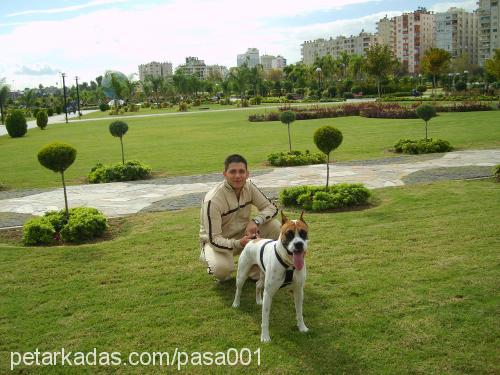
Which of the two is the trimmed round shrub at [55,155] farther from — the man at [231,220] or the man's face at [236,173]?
the man's face at [236,173]

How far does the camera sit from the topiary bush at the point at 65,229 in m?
7.39

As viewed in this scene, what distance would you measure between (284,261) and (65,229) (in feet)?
14.9

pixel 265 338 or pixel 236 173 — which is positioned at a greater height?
pixel 236 173

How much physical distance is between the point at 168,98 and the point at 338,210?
80.3 m

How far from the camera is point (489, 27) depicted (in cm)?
10625

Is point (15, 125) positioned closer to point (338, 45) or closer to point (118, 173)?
point (118, 173)

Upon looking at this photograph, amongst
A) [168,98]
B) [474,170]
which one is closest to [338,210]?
[474,170]

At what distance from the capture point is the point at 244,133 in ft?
78.9

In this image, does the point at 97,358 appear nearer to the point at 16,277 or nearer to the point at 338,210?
the point at 16,277

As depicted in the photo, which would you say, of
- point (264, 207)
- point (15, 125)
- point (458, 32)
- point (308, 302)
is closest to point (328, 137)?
point (264, 207)

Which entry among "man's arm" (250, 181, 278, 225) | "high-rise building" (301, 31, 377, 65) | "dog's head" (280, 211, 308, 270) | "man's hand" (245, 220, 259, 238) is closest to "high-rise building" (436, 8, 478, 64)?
"high-rise building" (301, 31, 377, 65)

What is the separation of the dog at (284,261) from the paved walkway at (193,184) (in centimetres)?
520

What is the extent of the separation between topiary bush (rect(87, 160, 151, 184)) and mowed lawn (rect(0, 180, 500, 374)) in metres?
5.20

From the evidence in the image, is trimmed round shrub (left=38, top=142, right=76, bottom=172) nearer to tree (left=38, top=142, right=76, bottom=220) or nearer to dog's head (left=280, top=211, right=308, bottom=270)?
tree (left=38, top=142, right=76, bottom=220)
